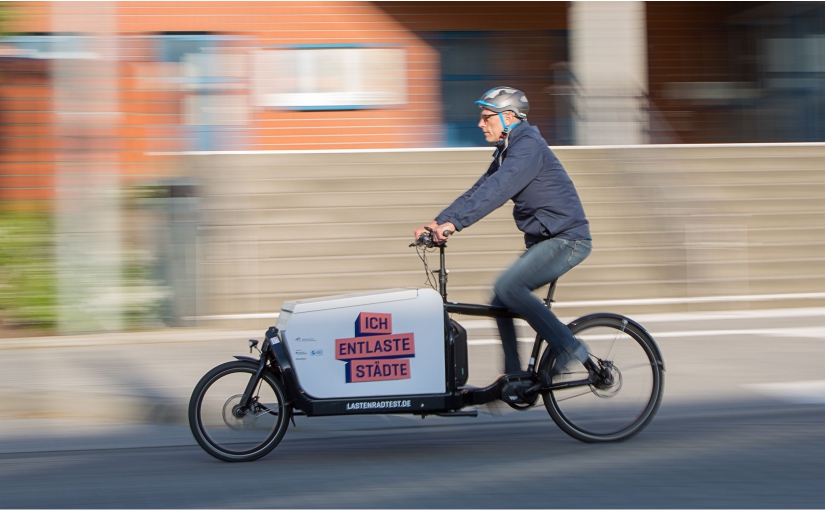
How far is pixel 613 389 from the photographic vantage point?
17.4ft

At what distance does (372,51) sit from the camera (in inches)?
570

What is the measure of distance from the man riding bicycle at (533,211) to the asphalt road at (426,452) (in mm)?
377

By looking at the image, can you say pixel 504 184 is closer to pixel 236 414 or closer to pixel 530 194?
pixel 530 194

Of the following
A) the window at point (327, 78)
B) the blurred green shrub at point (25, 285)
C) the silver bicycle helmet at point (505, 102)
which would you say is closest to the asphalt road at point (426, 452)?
the silver bicycle helmet at point (505, 102)

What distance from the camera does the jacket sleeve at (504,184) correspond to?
16.2ft

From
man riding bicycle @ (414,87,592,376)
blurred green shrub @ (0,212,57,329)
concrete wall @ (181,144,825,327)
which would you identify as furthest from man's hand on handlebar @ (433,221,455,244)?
blurred green shrub @ (0,212,57,329)

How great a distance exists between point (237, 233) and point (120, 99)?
14.4 feet

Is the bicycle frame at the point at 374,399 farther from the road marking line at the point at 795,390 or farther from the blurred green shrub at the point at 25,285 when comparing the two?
the blurred green shrub at the point at 25,285

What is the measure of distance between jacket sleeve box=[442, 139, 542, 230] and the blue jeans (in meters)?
0.35

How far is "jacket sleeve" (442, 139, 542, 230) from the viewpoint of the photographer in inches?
194

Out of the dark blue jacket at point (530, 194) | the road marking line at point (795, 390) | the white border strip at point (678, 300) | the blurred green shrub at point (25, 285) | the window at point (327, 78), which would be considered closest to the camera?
the dark blue jacket at point (530, 194)

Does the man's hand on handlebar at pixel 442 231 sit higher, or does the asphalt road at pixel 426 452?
the man's hand on handlebar at pixel 442 231

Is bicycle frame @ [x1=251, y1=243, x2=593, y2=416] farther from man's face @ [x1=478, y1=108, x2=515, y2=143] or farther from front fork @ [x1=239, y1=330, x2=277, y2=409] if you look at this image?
man's face @ [x1=478, y1=108, x2=515, y2=143]

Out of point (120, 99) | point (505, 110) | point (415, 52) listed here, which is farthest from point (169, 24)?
point (505, 110)
